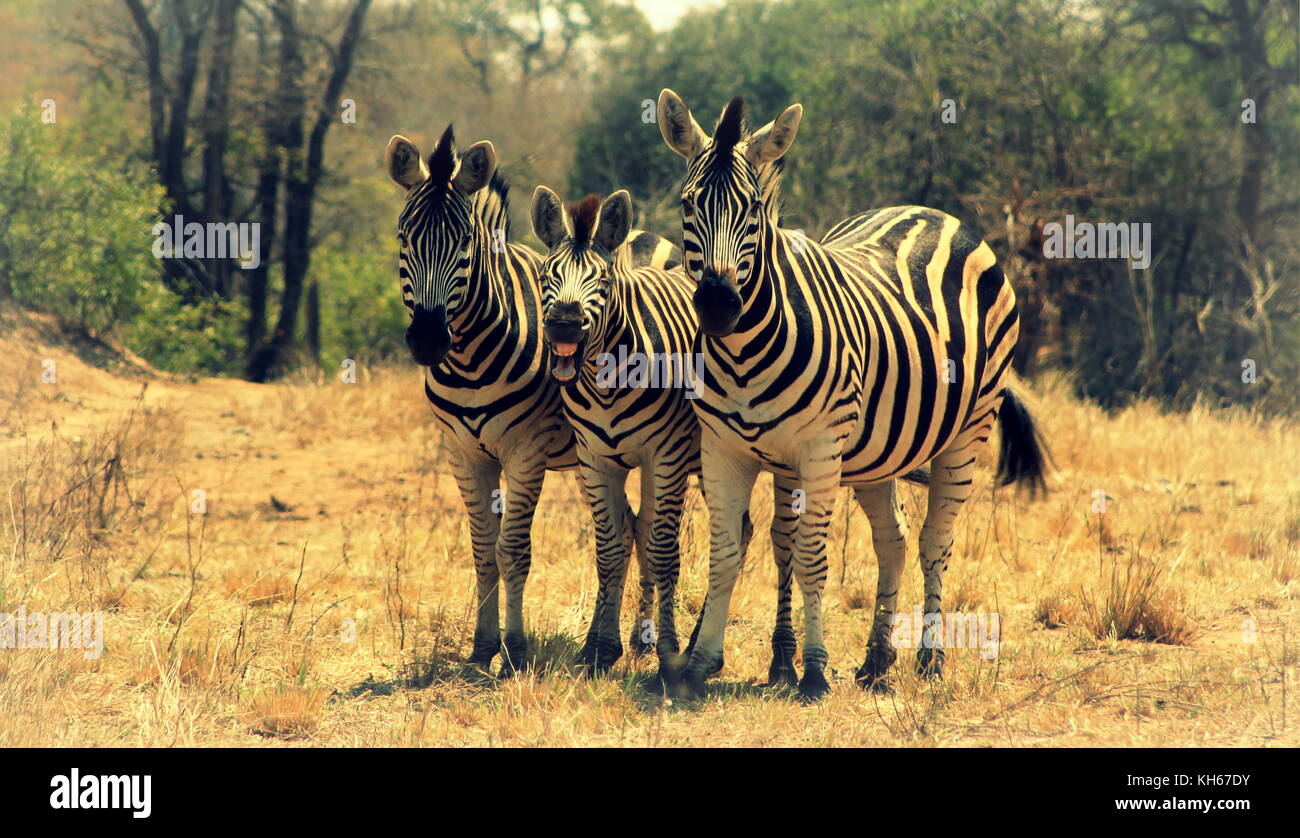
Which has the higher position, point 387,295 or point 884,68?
point 884,68

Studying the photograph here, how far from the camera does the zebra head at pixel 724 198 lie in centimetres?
475

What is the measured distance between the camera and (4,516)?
7.26 m

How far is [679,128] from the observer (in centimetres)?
518

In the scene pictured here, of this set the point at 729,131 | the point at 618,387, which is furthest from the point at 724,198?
the point at 618,387

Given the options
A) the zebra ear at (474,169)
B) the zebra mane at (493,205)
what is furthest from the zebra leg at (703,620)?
the zebra ear at (474,169)

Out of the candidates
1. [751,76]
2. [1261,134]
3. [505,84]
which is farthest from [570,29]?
[1261,134]

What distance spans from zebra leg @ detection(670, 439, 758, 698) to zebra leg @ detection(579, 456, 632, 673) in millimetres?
557

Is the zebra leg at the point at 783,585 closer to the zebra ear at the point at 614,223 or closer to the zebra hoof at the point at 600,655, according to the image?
the zebra hoof at the point at 600,655

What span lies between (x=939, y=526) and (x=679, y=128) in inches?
98.5

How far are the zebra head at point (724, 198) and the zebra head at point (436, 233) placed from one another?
37.4 inches

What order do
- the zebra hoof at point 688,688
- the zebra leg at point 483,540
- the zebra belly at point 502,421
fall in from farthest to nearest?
the zebra leg at point 483,540
the zebra belly at point 502,421
the zebra hoof at point 688,688
